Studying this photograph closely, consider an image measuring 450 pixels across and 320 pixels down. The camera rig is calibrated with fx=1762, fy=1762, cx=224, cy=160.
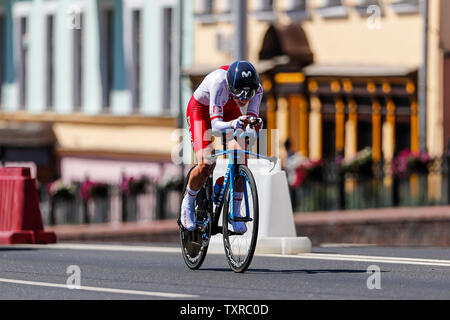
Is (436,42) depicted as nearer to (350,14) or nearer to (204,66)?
(350,14)

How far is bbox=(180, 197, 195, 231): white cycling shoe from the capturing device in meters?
13.7

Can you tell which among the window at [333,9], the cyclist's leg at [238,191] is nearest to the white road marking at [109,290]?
the cyclist's leg at [238,191]

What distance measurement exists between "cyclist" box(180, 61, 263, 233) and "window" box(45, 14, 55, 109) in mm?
31567

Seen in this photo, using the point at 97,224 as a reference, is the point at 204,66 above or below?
above

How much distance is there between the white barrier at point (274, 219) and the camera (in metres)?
16.0

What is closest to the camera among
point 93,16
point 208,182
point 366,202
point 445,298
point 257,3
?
point 445,298

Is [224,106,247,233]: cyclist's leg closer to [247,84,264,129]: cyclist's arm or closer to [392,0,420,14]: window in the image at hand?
[247,84,264,129]: cyclist's arm

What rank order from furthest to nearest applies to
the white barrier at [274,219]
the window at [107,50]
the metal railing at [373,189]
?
the window at [107,50] < the metal railing at [373,189] < the white barrier at [274,219]

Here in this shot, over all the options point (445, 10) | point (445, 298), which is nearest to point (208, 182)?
point (445, 298)

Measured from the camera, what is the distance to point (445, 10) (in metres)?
30.3

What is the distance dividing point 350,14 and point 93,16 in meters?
11.1

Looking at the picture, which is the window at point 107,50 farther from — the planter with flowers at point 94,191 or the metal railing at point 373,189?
the metal railing at point 373,189

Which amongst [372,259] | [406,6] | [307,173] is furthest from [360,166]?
[372,259]

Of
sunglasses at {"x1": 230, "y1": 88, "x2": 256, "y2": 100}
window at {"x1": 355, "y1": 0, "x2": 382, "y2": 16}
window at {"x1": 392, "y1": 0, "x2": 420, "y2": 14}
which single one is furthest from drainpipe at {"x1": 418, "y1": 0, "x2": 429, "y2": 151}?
sunglasses at {"x1": 230, "y1": 88, "x2": 256, "y2": 100}
